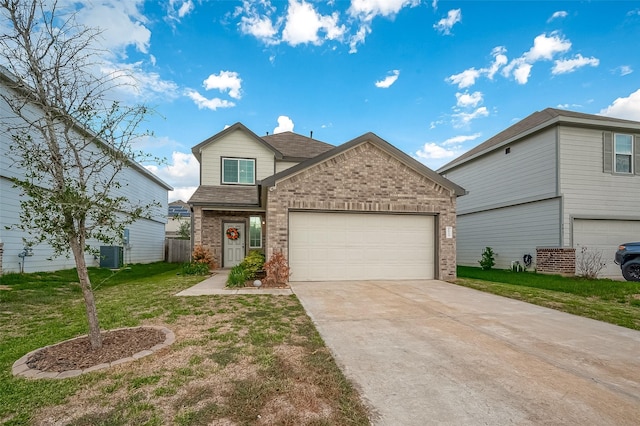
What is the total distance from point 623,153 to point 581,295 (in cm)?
865

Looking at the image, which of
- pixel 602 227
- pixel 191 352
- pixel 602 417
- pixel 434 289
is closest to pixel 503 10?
pixel 602 227

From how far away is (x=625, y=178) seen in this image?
1266 cm

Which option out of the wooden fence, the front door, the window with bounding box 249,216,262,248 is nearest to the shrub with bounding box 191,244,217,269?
the front door

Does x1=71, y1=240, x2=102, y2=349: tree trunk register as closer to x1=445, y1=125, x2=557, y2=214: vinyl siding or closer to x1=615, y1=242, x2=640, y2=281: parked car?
x1=445, y1=125, x2=557, y2=214: vinyl siding

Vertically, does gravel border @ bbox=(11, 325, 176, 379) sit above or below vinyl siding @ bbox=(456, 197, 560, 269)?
below

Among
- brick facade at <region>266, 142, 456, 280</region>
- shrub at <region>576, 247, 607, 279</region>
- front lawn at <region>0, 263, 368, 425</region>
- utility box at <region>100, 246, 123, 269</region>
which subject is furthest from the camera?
utility box at <region>100, 246, 123, 269</region>

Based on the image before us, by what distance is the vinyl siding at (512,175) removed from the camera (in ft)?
41.7

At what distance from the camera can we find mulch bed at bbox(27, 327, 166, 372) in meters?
3.54

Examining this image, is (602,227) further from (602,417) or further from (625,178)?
(602,417)

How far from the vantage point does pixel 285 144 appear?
55.5ft

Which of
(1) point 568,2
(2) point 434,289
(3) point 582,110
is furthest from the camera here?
(3) point 582,110

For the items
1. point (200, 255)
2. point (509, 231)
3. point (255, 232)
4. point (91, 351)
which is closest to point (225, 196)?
point (255, 232)

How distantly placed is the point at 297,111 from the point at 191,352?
17.2 metres

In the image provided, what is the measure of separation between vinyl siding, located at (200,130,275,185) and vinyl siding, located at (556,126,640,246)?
1262cm
